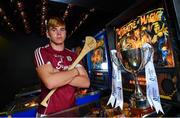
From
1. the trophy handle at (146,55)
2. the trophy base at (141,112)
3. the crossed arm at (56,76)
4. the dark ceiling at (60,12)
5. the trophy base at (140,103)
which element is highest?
the dark ceiling at (60,12)

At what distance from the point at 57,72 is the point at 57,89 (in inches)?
5.8

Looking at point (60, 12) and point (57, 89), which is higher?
point (60, 12)

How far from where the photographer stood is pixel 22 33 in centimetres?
743

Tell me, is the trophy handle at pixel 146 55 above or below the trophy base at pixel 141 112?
above

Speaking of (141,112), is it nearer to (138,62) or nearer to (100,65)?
(138,62)

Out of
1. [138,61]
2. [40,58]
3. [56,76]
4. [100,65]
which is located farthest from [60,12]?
[138,61]

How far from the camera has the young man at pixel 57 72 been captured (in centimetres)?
143

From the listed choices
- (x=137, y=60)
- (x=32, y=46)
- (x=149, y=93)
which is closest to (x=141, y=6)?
(x=137, y=60)

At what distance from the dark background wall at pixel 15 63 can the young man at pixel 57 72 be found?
6.06m

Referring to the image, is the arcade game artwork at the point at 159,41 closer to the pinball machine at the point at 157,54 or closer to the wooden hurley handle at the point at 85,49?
the pinball machine at the point at 157,54


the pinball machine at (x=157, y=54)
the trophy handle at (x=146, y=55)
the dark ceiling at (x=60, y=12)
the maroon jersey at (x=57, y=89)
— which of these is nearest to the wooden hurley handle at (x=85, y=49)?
the maroon jersey at (x=57, y=89)

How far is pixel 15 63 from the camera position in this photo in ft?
24.0

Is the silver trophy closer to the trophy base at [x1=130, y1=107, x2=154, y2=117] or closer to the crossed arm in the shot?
the trophy base at [x1=130, y1=107, x2=154, y2=117]

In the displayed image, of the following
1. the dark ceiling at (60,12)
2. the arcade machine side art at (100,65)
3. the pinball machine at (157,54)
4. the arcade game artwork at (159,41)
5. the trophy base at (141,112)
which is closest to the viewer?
the trophy base at (141,112)
